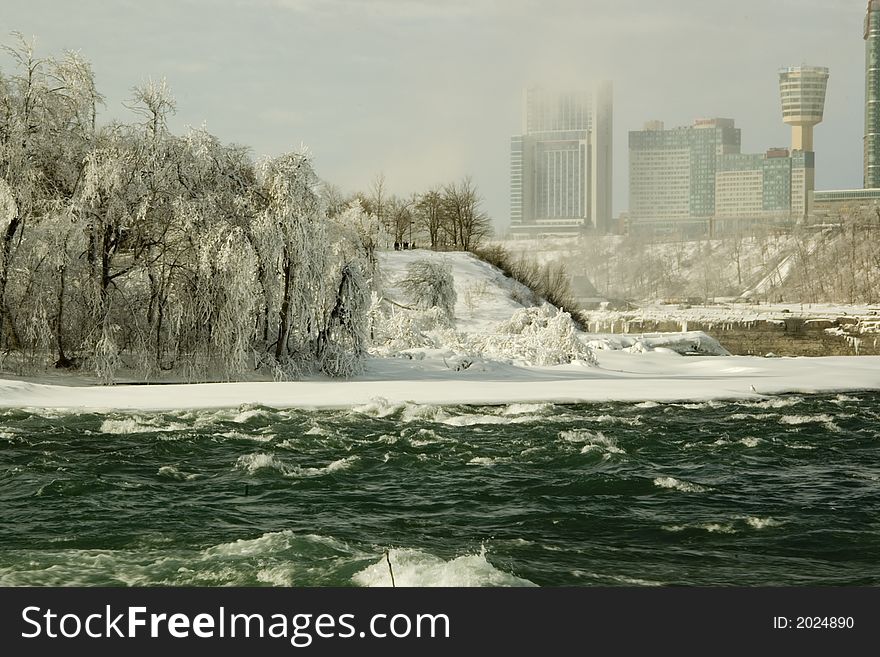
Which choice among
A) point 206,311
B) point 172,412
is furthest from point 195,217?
point 172,412

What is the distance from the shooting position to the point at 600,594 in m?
6.60

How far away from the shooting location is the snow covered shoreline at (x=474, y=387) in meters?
17.3

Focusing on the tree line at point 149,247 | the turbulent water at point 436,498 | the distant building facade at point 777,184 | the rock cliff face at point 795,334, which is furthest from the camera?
the distant building facade at point 777,184

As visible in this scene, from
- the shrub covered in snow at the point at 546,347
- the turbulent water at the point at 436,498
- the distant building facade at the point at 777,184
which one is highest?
the distant building facade at the point at 777,184

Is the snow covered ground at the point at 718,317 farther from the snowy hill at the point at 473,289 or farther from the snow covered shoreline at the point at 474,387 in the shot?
the snow covered shoreline at the point at 474,387

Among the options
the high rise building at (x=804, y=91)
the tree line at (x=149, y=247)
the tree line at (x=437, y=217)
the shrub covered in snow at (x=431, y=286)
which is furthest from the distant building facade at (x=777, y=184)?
the tree line at (x=149, y=247)

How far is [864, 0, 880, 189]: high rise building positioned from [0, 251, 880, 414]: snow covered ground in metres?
164

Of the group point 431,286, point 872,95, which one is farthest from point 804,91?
point 431,286

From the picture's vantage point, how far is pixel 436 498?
10.5 meters

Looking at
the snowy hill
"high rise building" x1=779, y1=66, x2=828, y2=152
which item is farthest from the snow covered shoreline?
"high rise building" x1=779, y1=66, x2=828, y2=152

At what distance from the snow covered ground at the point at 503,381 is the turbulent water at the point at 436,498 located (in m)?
1.34

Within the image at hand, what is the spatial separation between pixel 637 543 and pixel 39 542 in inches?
206

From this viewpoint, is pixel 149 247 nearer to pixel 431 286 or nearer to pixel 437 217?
pixel 431 286

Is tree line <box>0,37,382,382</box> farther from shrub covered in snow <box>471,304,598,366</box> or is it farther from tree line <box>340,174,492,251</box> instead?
tree line <box>340,174,492,251</box>
